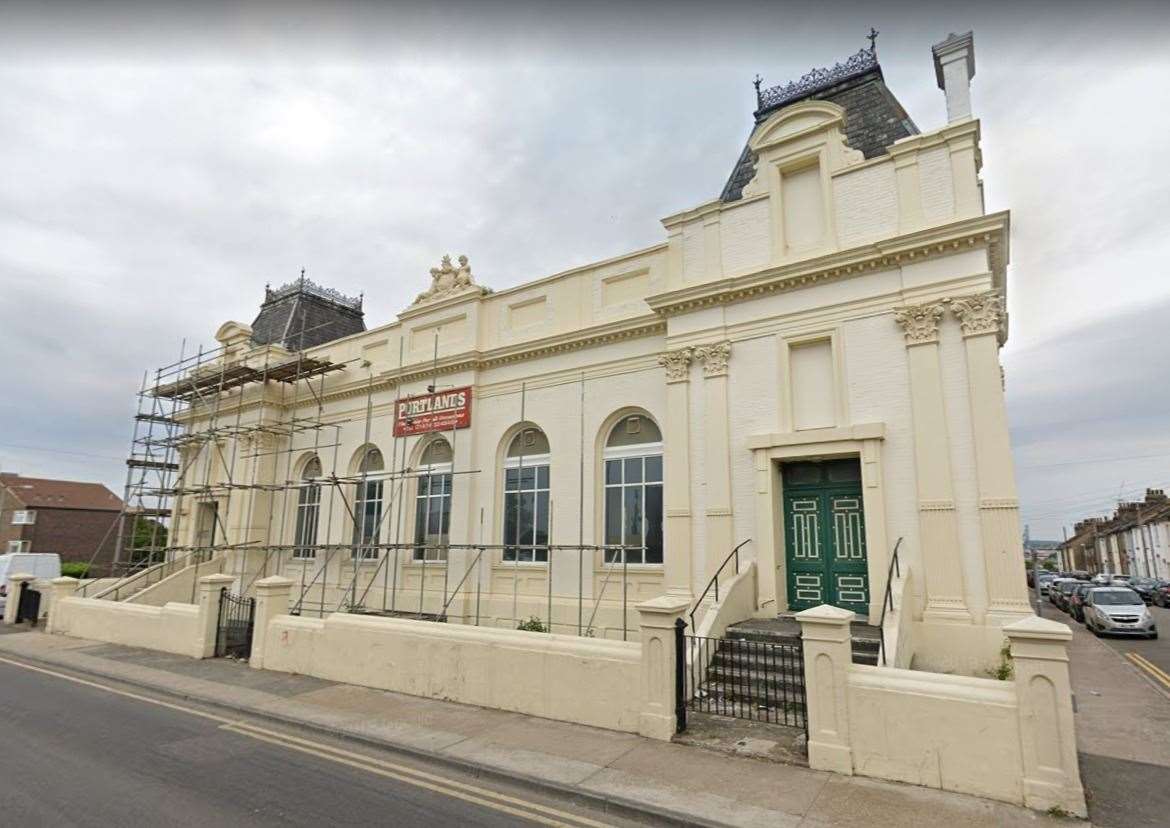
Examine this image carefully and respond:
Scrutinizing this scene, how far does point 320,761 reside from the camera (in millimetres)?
7398

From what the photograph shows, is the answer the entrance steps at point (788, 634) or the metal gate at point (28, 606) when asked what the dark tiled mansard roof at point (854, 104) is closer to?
the entrance steps at point (788, 634)

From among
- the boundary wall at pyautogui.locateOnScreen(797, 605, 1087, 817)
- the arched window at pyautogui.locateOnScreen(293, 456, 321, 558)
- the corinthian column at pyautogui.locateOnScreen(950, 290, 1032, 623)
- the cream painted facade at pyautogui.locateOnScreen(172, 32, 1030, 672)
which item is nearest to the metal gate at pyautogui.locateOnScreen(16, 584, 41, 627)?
the cream painted facade at pyautogui.locateOnScreen(172, 32, 1030, 672)

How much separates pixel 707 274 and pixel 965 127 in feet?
17.9

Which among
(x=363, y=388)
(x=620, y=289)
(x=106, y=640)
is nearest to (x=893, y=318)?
(x=620, y=289)

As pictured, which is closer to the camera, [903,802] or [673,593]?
[903,802]

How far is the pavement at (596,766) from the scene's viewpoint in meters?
5.79

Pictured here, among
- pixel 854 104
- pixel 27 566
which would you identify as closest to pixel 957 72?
pixel 854 104

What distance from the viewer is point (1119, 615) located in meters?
21.5

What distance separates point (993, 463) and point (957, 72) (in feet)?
26.2

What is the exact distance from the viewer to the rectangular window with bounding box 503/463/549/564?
16.5 m

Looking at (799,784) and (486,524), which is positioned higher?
(486,524)

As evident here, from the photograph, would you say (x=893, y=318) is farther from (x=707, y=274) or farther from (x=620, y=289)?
(x=620, y=289)

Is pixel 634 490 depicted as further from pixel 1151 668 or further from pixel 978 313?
pixel 1151 668

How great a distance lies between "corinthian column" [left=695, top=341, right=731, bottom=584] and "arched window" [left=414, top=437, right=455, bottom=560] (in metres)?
Answer: 8.00
